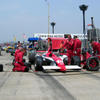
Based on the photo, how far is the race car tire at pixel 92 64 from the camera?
1105cm

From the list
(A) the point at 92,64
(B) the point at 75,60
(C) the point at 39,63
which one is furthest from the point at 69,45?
(C) the point at 39,63

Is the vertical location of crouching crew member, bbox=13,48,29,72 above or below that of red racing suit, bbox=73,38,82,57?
below

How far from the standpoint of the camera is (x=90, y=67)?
11062mm

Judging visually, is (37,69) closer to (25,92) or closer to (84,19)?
(25,92)

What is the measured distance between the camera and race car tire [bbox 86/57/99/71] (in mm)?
11049

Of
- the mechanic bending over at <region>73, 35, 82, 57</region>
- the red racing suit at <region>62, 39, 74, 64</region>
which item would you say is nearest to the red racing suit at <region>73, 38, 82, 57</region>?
the mechanic bending over at <region>73, 35, 82, 57</region>

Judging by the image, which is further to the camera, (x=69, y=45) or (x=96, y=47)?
(x=96, y=47)

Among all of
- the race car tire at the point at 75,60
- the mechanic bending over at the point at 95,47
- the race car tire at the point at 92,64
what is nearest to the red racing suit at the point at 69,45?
the race car tire at the point at 75,60

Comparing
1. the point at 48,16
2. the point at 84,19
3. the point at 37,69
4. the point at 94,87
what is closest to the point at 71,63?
the point at 37,69

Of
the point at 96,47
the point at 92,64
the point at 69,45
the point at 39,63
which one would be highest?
the point at 69,45

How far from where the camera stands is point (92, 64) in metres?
11.2

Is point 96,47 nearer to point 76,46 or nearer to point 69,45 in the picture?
point 76,46

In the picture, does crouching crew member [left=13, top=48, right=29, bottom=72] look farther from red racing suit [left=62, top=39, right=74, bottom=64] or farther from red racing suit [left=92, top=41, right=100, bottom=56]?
red racing suit [left=92, top=41, right=100, bottom=56]

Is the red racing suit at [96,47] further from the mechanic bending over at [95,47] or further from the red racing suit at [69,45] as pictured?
the red racing suit at [69,45]
